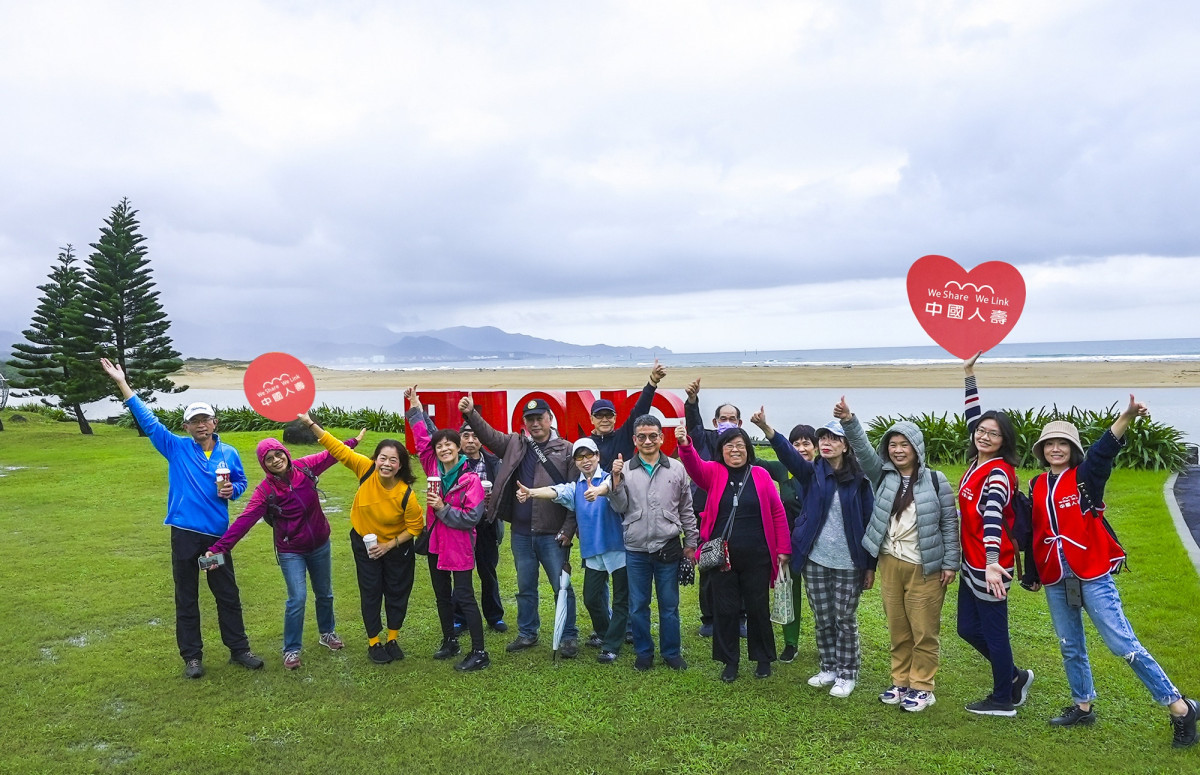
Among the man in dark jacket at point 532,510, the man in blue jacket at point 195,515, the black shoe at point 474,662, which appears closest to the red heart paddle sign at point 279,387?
the man in blue jacket at point 195,515

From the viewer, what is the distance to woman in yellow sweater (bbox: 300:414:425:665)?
14.8ft

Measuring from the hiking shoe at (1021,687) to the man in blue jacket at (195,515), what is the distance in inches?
164

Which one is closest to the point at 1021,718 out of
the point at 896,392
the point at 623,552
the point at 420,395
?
the point at 623,552

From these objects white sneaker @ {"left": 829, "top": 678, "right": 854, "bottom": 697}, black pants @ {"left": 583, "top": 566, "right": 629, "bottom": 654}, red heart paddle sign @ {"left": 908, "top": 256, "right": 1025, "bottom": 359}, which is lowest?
white sneaker @ {"left": 829, "top": 678, "right": 854, "bottom": 697}

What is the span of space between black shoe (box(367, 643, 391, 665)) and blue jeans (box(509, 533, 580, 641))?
2.70 ft

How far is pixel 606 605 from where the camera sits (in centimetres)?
475

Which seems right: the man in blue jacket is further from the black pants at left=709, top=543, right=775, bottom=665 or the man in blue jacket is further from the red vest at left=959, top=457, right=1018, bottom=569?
the red vest at left=959, top=457, right=1018, bottom=569

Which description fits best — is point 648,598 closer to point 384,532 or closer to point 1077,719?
point 384,532

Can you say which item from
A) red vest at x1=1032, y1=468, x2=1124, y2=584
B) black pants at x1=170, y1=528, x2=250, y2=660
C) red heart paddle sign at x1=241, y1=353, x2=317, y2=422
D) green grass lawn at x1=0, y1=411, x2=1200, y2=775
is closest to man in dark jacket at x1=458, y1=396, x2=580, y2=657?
green grass lawn at x1=0, y1=411, x2=1200, y2=775

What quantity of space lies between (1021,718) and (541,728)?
7.68ft

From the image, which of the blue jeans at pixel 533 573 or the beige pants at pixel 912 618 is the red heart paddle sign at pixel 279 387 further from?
the beige pants at pixel 912 618

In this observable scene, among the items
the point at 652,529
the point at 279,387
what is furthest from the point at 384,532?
the point at 652,529

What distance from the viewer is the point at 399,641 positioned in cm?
502

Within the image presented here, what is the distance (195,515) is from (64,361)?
19.3 metres
